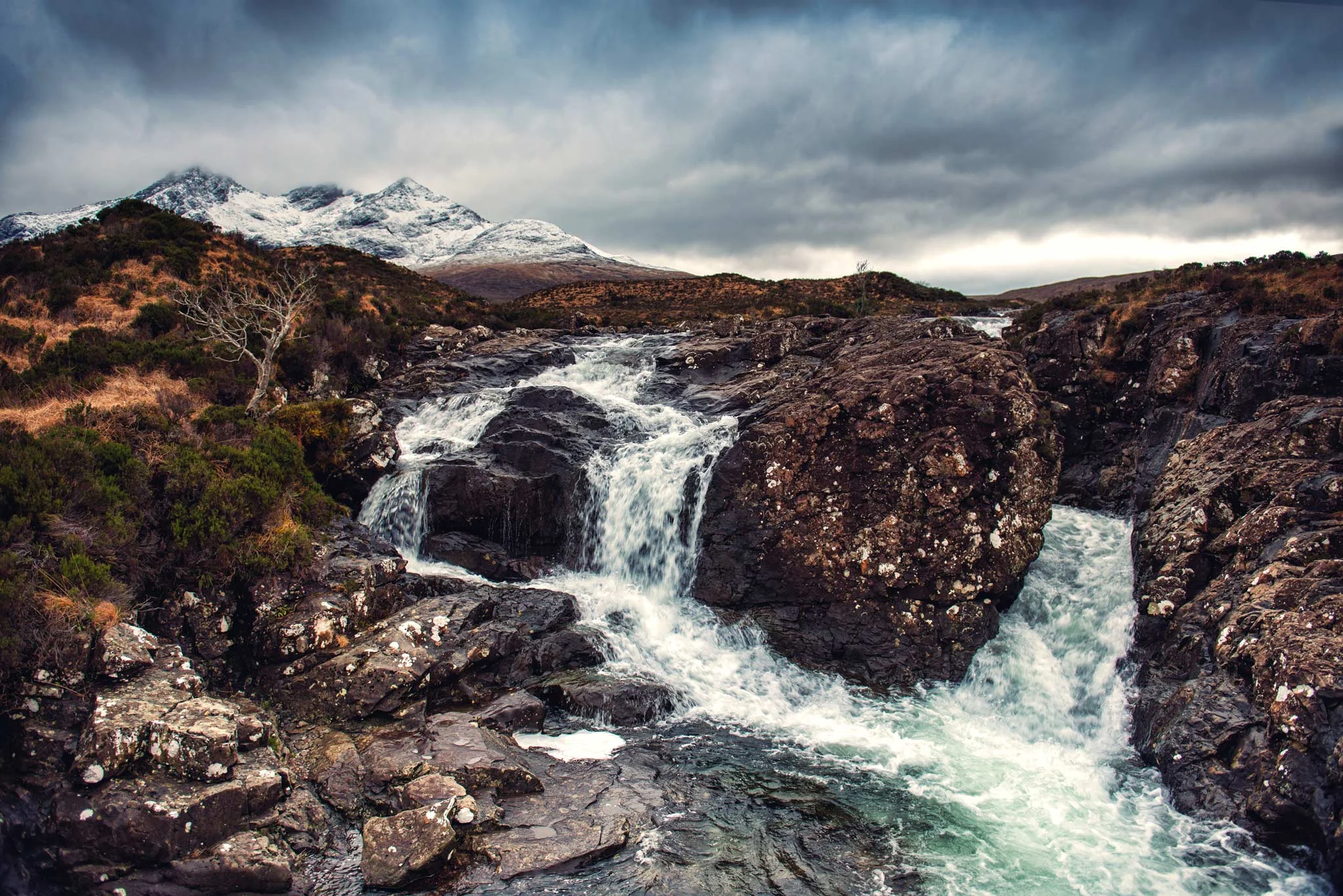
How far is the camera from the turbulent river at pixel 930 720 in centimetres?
854

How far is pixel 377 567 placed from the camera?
45.8ft

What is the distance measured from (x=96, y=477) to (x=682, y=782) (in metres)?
11.8

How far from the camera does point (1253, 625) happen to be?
1020 cm

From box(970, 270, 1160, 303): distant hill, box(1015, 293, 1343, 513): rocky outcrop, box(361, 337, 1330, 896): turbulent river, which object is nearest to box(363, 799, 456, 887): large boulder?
box(361, 337, 1330, 896): turbulent river

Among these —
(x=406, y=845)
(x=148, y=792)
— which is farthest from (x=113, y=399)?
(x=406, y=845)

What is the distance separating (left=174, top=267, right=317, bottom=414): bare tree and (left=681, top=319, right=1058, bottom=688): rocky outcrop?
49.4ft

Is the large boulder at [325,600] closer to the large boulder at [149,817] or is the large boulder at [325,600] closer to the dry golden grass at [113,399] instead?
the large boulder at [149,817]

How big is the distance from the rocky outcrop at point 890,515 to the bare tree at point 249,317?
15057 mm

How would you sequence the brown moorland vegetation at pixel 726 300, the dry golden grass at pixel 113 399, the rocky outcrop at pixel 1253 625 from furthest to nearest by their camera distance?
1. the brown moorland vegetation at pixel 726 300
2. the dry golden grass at pixel 113 399
3. the rocky outcrop at pixel 1253 625

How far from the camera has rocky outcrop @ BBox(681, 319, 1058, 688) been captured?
14.6 metres

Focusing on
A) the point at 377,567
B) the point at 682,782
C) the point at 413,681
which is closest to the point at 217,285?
the point at 377,567

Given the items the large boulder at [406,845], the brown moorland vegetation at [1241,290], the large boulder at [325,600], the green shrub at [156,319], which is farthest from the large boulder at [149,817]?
the brown moorland vegetation at [1241,290]

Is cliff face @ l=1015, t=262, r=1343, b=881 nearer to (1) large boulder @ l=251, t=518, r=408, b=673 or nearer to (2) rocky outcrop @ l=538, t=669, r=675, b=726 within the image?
(2) rocky outcrop @ l=538, t=669, r=675, b=726

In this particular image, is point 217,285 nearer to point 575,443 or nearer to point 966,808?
point 575,443
